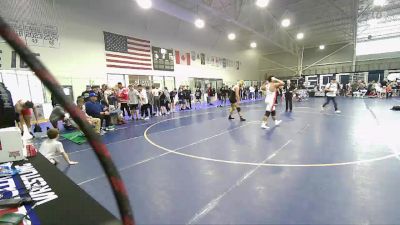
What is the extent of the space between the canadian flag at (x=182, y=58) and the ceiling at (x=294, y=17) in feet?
11.8

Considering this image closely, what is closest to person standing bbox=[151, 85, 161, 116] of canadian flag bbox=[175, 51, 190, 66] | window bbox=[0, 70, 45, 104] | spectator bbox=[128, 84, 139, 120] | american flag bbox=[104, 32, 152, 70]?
spectator bbox=[128, 84, 139, 120]

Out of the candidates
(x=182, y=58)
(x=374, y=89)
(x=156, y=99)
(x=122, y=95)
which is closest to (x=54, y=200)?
(x=122, y=95)

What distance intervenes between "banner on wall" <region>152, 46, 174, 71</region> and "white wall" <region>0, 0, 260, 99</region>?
1.34 feet

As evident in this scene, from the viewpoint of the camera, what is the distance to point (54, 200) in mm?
1976

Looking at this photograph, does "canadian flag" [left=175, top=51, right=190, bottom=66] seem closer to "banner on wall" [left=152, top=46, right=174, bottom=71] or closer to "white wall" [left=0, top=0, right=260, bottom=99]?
"white wall" [left=0, top=0, right=260, bottom=99]

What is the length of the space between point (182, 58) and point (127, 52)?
5.97 metres

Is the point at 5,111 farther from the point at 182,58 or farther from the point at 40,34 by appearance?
the point at 182,58

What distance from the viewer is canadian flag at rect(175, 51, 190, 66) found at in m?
20.6

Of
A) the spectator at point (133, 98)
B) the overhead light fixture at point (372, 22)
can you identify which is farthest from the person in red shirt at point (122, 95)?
the overhead light fixture at point (372, 22)

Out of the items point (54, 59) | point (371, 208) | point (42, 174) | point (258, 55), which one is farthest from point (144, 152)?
point (258, 55)

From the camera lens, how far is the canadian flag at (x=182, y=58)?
20609mm

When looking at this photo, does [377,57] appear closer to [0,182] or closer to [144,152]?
[144,152]

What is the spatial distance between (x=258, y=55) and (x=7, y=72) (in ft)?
99.7

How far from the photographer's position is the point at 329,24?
24.1m
